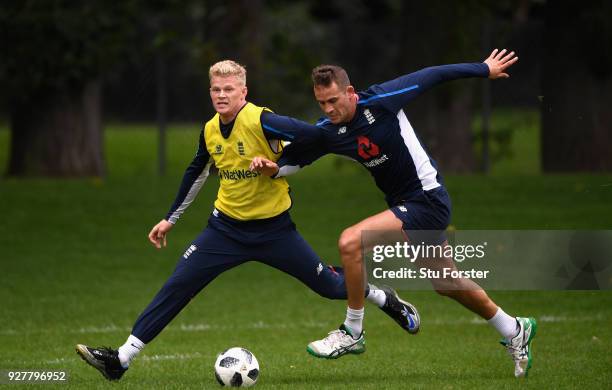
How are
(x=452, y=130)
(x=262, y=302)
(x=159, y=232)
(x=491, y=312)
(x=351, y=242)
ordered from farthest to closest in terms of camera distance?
(x=452, y=130), (x=262, y=302), (x=159, y=232), (x=491, y=312), (x=351, y=242)

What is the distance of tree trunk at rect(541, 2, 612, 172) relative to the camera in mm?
18391

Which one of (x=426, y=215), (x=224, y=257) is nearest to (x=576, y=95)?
(x=426, y=215)

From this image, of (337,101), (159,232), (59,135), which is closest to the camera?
(337,101)

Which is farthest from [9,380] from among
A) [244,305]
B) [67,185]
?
[67,185]

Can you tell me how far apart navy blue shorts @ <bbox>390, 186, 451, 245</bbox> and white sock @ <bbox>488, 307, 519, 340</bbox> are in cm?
64

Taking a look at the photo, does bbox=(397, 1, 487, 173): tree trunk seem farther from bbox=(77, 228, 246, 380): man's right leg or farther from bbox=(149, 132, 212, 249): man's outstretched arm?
bbox=(77, 228, 246, 380): man's right leg

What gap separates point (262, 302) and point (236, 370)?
4859mm

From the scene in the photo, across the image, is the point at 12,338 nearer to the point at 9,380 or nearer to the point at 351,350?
the point at 9,380

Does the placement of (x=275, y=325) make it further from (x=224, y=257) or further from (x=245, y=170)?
(x=245, y=170)

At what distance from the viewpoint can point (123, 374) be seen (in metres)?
7.96

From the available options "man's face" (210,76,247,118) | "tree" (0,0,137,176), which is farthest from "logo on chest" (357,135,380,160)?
"tree" (0,0,137,176)

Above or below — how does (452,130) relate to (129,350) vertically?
below

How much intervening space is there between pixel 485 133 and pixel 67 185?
730 cm

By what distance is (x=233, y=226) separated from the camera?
25.5ft
